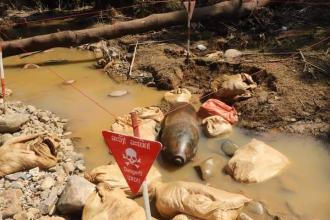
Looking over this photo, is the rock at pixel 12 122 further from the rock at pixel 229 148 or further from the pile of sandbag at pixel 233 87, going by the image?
the pile of sandbag at pixel 233 87

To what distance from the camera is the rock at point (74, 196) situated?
123 inches

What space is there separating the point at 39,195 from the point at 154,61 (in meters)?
4.26

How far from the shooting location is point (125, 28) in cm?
782

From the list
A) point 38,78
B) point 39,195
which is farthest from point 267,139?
point 38,78

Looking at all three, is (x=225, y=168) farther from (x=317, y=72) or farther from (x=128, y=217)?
(x=317, y=72)

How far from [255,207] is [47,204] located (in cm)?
222

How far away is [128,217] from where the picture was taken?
9.39 ft

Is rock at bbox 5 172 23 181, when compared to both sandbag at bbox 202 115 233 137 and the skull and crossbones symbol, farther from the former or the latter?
sandbag at bbox 202 115 233 137

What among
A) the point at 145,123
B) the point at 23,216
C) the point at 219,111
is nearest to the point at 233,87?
the point at 219,111

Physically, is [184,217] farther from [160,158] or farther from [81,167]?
[81,167]

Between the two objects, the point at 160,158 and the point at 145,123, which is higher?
the point at 145,123

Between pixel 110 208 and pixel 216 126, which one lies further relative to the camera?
pixel 216 126

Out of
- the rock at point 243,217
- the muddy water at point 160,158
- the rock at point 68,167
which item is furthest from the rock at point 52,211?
the rock at point 243,217

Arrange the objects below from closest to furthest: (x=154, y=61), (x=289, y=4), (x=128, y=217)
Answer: (x=128, y=217), (x=154, y=61), (x=289, y=4)
